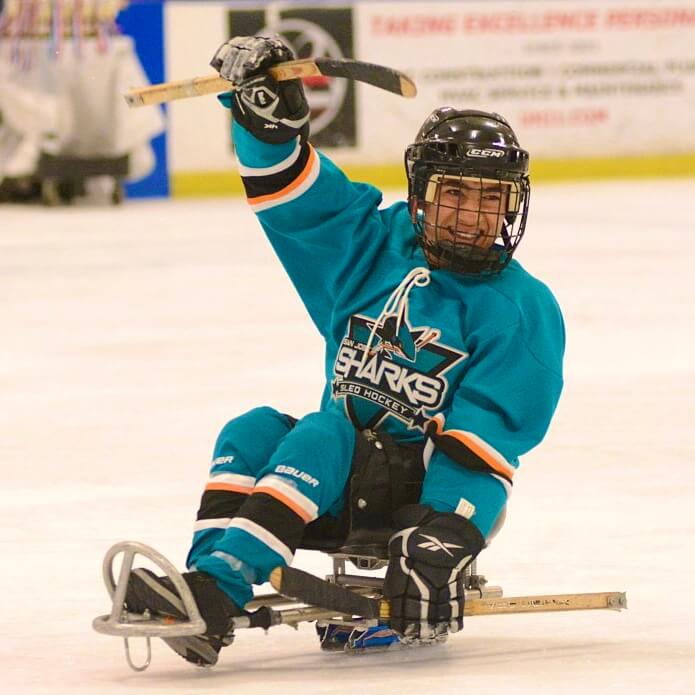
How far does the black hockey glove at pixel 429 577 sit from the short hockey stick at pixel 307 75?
0.56 meters

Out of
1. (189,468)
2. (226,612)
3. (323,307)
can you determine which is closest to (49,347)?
(189,468)

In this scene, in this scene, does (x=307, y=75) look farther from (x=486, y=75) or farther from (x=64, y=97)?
(x=486, y=75)

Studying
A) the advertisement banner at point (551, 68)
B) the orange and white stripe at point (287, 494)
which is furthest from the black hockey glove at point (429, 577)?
the advertisement banner at point (551, 68)

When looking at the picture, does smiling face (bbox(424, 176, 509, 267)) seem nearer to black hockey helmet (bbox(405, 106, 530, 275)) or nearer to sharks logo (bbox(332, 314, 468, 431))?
black hockey helmet (bbox(405, 106, 530, 275))

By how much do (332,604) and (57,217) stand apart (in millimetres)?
7626

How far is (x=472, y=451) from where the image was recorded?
2.35 meters

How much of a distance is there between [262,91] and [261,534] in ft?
2.02

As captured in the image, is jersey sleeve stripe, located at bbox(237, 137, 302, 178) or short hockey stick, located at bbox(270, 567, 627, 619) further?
jersey sleeve stripe, located at bbox(237, 137, 302, 178)

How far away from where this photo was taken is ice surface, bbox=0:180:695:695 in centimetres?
234

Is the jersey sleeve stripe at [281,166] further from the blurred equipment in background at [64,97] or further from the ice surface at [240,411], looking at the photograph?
the blurred equipment in background at [64,97]

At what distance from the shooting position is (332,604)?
7.39 ft

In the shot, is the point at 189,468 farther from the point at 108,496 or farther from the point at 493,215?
the point at 493,215

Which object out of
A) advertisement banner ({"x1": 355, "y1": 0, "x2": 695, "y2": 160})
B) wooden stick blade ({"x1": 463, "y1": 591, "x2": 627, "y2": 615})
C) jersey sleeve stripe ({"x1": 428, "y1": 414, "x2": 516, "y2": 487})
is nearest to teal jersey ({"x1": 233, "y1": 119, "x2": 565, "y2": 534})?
jersey sleeve stripe ({"x1": 428, "y1": 414, "x2": 516, "y2": 487})

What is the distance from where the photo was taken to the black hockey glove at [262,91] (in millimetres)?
2420
